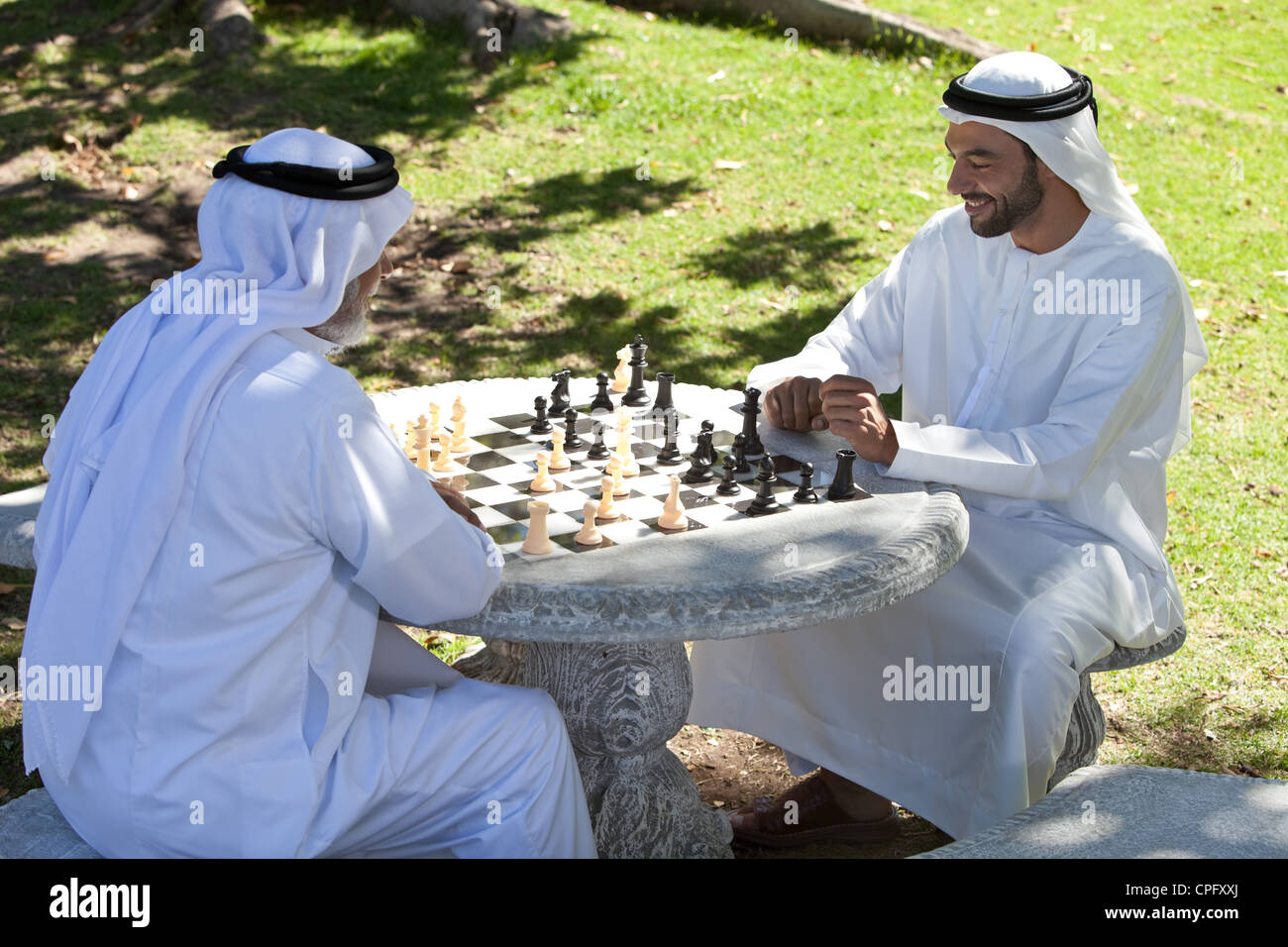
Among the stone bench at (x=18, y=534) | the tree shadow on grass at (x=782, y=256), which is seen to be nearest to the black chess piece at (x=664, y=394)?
the stone bench at (x=18, y=534)

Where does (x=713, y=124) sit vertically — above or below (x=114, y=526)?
below

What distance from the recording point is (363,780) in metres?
3.16

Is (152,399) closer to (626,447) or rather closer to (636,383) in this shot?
(626,447)

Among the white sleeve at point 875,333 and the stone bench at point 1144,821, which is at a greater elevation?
the white sleeve at point 875,333

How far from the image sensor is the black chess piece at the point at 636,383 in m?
4.84

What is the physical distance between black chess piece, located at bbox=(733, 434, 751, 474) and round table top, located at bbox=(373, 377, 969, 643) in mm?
353

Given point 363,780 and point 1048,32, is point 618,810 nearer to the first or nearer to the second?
point 363,780

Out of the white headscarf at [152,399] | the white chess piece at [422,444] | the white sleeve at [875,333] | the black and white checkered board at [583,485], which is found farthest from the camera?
the white sleeve at [875,333]

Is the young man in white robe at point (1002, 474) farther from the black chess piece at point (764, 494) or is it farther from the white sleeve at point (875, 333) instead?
the black chess piece at point (764, 494)

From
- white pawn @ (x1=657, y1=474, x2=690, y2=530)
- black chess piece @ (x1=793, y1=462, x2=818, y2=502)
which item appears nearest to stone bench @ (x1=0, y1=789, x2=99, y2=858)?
white pawn @ (x1=657, y1=474, x2=690, y2=530)

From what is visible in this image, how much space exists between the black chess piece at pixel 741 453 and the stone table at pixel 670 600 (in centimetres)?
17

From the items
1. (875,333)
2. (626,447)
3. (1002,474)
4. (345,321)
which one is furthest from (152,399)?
(875,333)
